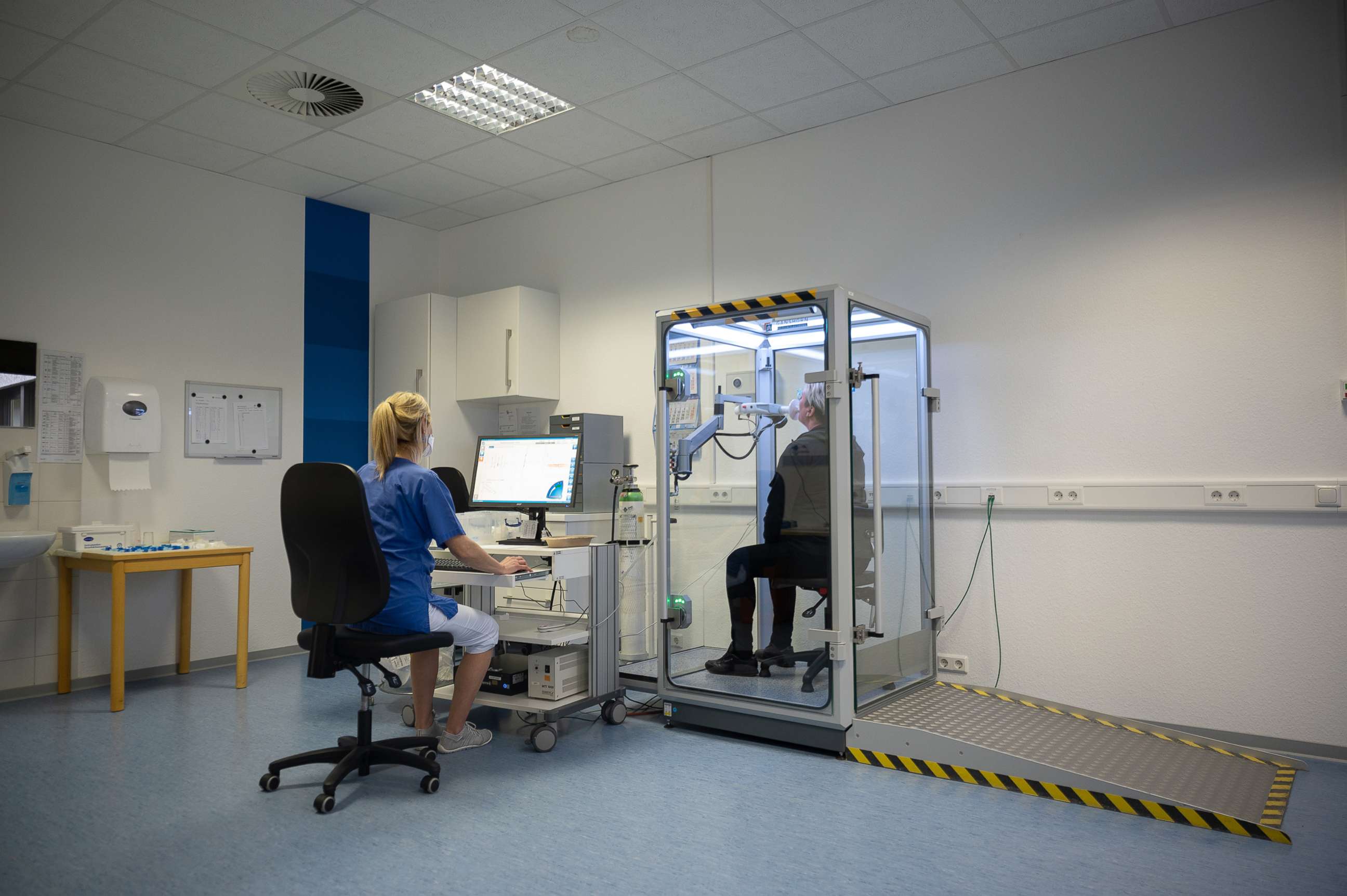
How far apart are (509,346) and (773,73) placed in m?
2.26

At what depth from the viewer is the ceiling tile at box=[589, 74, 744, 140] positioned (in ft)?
13.0

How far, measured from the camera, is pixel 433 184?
5.19 meters

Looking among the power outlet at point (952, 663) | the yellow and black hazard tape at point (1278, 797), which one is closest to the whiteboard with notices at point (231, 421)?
the power outlet at point (952, 663)

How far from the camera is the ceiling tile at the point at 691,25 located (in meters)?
3.29

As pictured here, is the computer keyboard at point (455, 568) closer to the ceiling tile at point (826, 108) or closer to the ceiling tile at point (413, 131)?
the ceiling tile at point (413, 131)

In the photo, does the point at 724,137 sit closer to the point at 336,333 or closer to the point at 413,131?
the point at 413,131

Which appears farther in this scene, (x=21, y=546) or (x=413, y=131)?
(x=413, y=131)

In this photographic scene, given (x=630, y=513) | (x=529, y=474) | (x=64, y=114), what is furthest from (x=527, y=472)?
(x=64, y=114)

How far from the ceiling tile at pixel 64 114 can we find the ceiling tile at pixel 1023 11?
392 cm

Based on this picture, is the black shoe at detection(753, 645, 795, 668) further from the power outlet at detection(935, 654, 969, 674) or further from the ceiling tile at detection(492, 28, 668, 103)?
the ceiling tile at detection(492, 28, 668, 103)

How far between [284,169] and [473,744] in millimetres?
3478

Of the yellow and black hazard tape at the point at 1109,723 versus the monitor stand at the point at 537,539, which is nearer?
the yellow and black hazard tape at the point at 1109,723

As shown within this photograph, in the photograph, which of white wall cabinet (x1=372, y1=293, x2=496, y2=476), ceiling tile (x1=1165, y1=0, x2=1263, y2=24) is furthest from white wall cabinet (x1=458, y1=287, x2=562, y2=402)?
ceiling tile (x1=1165, y1=0, x2=1263, y2=24)

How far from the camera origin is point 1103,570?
3.48 meters
